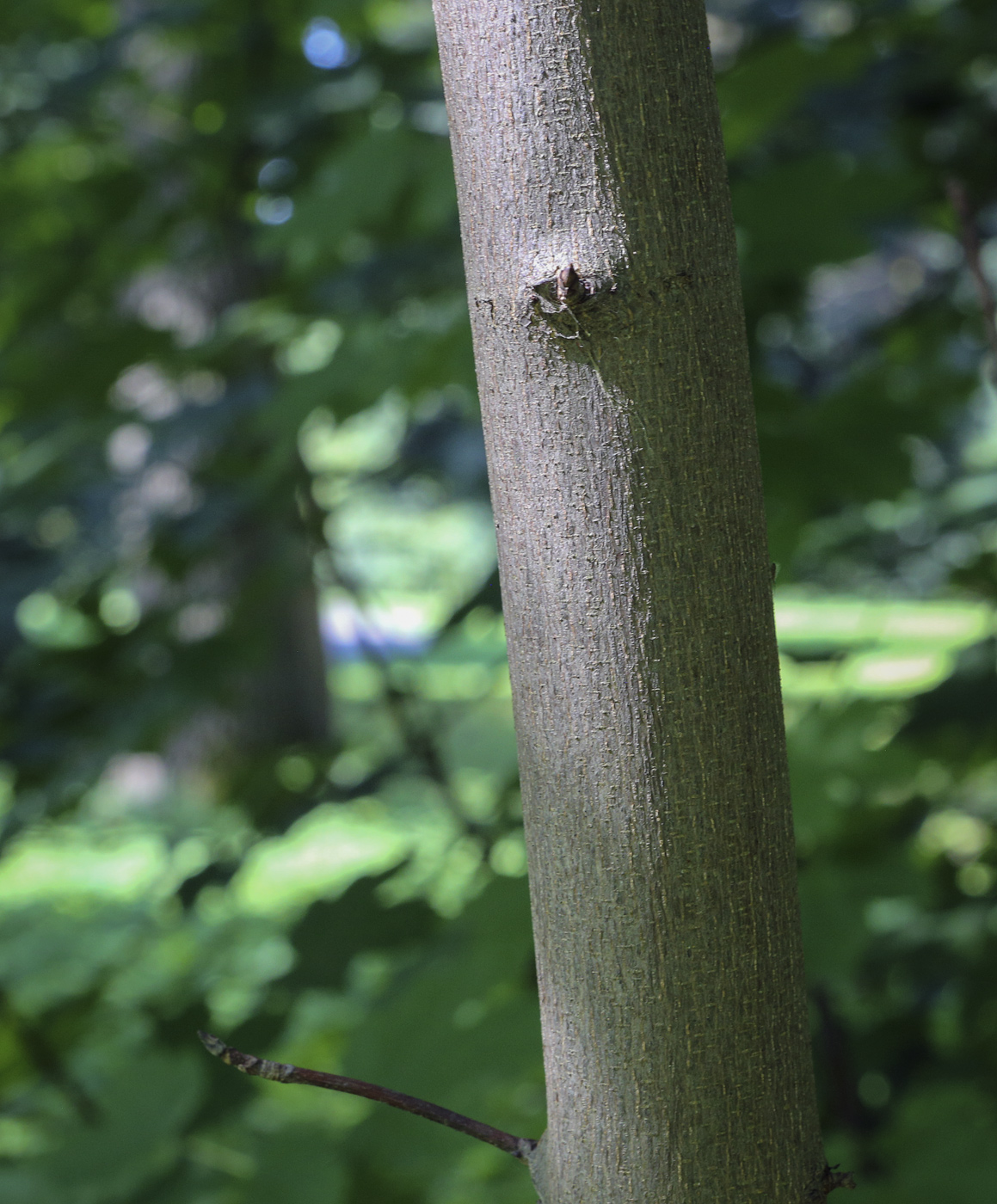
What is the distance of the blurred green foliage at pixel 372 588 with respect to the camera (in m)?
1.31

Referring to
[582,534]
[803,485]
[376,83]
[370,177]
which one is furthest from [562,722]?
[376,83]

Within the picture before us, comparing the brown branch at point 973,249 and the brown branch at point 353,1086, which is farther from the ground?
the brown branch at point 973,249

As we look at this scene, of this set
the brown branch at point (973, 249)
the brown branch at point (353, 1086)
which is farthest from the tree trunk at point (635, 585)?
the brown branch at point (973, 249)

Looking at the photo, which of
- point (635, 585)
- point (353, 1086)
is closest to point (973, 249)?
point (635, 585)

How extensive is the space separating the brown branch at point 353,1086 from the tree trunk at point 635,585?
5 cm

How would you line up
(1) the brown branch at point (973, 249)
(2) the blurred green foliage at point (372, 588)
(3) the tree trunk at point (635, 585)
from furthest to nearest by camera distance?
(2) the blurred green foliage at point (372, 588), (1) the brown branch at point (973, 249), (3) the tree trunk at point (635, 585)

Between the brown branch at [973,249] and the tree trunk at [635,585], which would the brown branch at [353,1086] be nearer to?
the tree trunk at [635,585]

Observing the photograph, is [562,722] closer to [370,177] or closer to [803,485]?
[803,485]

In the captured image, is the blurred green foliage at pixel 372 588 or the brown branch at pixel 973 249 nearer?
the brown branch at pixel 973 249

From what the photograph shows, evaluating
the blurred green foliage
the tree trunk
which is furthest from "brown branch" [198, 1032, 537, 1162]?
the blurred green foliage

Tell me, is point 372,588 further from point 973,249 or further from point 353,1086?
point 353,1086

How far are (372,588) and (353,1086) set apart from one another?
8.15 ft

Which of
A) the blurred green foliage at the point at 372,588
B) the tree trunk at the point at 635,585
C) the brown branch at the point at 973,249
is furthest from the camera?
the blurred green foliage at the point at 372,588

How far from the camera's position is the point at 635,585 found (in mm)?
497
